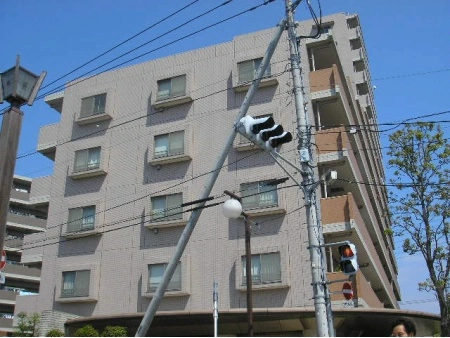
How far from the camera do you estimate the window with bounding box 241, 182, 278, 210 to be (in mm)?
22719

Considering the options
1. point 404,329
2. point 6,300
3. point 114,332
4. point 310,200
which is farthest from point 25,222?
point 404,329

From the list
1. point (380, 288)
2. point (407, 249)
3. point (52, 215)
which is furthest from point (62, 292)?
point (380, 288)

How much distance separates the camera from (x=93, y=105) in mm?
29172

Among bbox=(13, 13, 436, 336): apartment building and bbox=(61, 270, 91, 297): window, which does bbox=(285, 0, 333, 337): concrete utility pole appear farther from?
bbox=(61, 270, 91, 297): window

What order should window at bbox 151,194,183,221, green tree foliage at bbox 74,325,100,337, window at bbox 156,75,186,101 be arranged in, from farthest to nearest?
1. window at bbox 156,75,186,101
2. window at bbox 151,194,183,221
3. green tree foliage at bbox 74,325,100,337

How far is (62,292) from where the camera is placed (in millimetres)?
25516

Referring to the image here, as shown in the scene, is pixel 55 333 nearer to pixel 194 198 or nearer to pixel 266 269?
pixel 194 198

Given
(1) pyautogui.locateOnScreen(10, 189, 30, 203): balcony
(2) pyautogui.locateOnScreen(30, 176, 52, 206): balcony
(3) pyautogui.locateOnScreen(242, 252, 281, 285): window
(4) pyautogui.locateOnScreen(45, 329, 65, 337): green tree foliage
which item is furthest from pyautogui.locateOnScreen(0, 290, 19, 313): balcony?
(3) pyautogui.locateOnScreen(242, 252, 281, 285): window

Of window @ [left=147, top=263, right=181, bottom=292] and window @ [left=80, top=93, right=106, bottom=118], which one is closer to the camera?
window @ [left=147, top=263, right=181, bottom=292]

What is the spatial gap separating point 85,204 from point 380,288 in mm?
18517

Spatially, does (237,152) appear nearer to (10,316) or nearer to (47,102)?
(47,102)

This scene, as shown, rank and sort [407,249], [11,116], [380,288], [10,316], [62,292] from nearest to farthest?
Result: [11,116] < [407,249] < [62,292] < [380,288] < [10,316]

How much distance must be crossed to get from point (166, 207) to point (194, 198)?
1542 millimetres

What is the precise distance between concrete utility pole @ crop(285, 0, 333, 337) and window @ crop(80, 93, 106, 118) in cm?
1739
